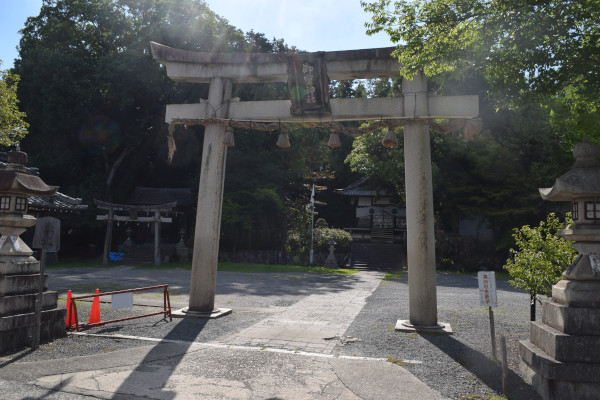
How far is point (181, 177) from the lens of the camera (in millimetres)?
36438

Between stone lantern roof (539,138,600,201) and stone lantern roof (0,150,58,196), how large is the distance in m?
8.45

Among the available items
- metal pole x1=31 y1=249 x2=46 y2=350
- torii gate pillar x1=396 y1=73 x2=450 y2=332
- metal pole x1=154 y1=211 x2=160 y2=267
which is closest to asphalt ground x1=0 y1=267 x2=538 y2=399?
metal pole x1=31 y1=249 x2=46 y2=350

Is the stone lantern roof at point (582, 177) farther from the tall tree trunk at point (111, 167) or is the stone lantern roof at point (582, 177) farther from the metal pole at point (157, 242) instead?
the tall tree trunk at point (111, 167)

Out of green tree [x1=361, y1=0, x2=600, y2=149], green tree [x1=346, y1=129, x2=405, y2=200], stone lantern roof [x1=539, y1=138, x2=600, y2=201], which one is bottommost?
stone lantern roof [x1=539, y1=138, x2=600, y2=201]

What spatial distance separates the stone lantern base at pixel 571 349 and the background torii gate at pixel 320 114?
323 cm

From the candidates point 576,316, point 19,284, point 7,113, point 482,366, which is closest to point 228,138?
point 19,284

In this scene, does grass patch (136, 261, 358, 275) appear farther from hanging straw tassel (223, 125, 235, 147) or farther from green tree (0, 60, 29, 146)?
hanging straw tassel (223, 125, 235, 147)

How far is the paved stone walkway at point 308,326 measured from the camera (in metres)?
7.51

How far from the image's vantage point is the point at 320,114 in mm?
9297

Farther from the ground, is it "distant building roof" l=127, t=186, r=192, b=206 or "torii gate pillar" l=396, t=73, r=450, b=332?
"distant building roof" l=127, t=186, r=192, b=206

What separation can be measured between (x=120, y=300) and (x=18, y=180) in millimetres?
2935

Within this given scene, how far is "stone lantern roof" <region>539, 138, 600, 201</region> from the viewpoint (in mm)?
5363

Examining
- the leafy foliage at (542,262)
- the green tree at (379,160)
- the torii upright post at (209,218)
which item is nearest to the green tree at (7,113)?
the torii upright post at (209,218)

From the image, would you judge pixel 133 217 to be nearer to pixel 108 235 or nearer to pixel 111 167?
pixel 108 235
